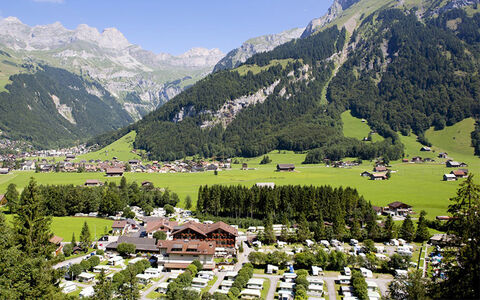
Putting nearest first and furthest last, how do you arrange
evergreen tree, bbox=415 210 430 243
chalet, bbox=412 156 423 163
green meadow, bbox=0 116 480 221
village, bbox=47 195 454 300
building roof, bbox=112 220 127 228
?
village, bbox=47 195 454 300 < evergreen tree, bbox=415 210 430 243 < building roof, bbox=112 220 127 228 < green meadow, bbox=0 116 480 221 < chalet, bbox=412 156 423 163

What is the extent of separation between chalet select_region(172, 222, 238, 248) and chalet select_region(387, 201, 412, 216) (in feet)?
147

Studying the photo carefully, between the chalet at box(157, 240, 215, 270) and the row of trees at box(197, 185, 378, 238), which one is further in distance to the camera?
the row of trees at box(197, 185, 378, 238)

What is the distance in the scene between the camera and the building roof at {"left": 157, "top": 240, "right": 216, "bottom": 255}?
183 ft

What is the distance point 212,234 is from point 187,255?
846 centimetres

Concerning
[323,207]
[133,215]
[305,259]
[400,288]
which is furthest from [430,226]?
[133,215]

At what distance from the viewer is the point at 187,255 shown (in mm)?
56375

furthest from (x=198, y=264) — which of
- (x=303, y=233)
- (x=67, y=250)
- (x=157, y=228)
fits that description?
(x=303, y=233)

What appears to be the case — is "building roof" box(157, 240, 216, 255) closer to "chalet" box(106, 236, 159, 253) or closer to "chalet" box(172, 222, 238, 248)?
"chalet" box(106, 236, 159, 253)

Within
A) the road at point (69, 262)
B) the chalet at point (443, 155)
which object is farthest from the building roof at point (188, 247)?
the chalet at point (443, 155)

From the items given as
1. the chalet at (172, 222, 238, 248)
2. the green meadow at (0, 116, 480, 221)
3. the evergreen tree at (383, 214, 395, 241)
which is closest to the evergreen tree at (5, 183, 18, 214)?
the green meadow at (0, 116, 480, 221)

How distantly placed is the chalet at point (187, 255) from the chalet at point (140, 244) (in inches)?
197

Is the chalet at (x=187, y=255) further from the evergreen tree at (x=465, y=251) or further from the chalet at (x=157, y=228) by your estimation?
the evergreen tree at (x=465, y=251)

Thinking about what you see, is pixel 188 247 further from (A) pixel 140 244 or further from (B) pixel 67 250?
(B) pixel 67 250

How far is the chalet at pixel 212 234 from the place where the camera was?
6319cm
